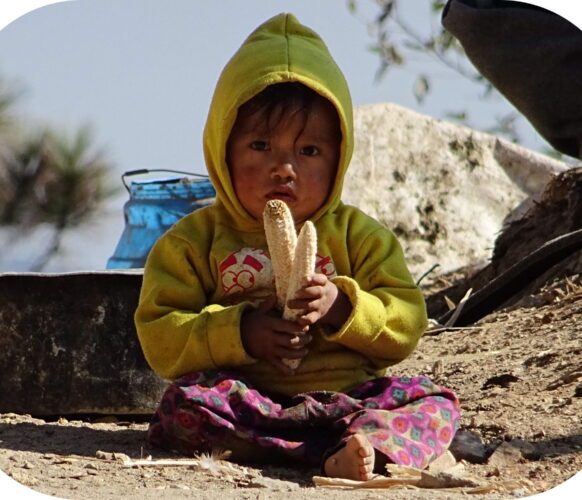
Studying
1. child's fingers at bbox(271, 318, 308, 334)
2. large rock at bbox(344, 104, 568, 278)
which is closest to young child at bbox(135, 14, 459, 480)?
child's fingers at bbox(271, 318, 308, 334)

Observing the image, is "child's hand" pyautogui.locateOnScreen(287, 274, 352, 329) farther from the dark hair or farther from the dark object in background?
the dark object in background

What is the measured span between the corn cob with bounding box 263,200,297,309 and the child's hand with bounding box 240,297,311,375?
2.6 inches

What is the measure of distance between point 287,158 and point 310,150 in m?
0.10

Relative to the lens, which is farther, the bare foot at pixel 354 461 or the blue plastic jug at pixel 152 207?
the blue plastic jug at pixel 152 207

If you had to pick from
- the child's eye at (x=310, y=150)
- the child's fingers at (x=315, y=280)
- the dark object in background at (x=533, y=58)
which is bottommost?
the child's fingers at (x=315, y=280)

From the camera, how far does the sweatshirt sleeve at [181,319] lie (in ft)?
10.0

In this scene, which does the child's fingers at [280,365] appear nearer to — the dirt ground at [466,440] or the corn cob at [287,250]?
the corn cob at [287,250]

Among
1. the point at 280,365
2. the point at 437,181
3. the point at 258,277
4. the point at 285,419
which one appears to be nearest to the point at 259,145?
the point at 258,277

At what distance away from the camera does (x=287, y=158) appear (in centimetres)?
315

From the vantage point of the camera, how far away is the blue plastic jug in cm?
555

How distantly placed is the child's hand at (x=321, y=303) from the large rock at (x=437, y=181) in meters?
4.31

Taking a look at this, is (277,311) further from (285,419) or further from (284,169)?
(284,169)

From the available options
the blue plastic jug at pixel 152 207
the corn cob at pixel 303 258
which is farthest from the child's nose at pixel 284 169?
the blue plastic jug at pixel 152 207

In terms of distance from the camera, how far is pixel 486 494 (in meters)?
2.73
